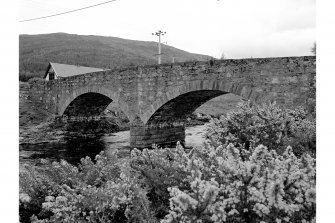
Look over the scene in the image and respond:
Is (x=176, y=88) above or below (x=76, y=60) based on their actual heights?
below

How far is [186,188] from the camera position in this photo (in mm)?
2654

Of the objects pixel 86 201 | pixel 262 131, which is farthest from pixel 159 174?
pixel 262 131

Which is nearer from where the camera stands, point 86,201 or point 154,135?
point 86,201

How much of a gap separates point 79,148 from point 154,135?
2558mm

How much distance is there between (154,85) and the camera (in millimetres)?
10820

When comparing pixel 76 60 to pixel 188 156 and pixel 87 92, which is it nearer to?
pixel 87 92

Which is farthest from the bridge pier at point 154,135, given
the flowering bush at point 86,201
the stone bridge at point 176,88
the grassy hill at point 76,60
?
the flowering bush at point 86,201

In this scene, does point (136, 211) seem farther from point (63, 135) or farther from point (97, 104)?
point (97, 104)

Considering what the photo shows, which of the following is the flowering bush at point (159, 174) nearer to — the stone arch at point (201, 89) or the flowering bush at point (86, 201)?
the flowering bush at point (86, 201)

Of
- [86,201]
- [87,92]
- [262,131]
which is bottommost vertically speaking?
[86,201]

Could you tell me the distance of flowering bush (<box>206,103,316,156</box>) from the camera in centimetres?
361

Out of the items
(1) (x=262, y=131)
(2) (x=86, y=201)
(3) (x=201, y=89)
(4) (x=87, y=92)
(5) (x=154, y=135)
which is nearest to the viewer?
(2) (x=86, y=201)
